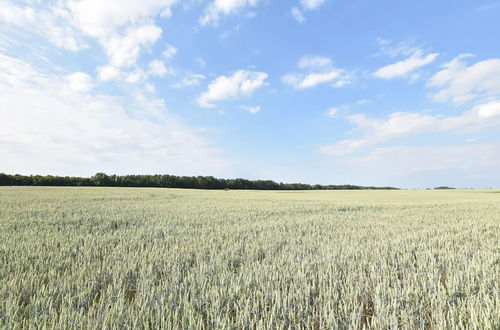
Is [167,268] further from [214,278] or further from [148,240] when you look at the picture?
[148,240]

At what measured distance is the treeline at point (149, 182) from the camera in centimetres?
5853

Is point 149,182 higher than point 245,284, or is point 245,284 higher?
point 149,182

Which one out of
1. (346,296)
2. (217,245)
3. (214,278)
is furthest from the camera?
(217,245)

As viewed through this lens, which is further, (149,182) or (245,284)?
(149,182)

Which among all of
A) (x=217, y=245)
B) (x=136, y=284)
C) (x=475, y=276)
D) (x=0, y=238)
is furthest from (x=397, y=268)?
(x=0, y=238)

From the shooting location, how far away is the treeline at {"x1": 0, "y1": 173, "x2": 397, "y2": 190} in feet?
192

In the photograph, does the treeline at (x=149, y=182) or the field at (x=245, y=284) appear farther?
the treeline at (x=149, y=182)

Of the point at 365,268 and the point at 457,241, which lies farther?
the point at 457,241

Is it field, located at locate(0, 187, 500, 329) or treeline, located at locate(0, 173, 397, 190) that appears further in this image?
treeline, located at locate(0, 173, 397, 190)

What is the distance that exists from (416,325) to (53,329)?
3.45 m

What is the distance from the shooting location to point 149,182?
71188 millimetres

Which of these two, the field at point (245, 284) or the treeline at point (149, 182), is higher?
the treeline at point (149, 182)

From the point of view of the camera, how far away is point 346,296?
309 cm

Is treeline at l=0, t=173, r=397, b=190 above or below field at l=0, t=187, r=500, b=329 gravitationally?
above
